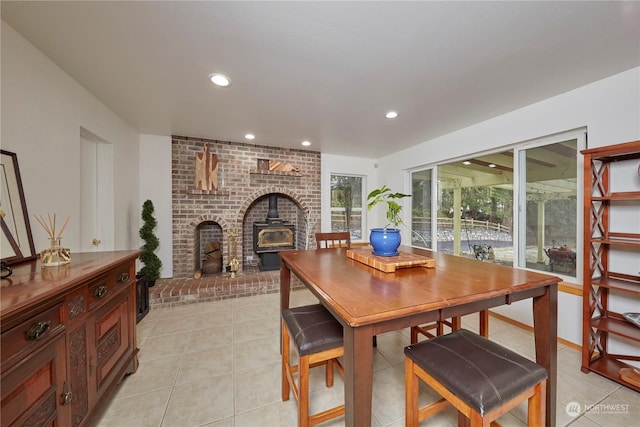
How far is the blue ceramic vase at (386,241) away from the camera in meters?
1.53

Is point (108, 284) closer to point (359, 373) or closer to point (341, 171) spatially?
point (359, 373)

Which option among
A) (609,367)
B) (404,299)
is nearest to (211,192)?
(404,299)

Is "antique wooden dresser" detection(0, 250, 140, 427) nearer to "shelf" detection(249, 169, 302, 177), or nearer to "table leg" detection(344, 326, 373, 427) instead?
"table leg" detection(344, 326, 373, 427)

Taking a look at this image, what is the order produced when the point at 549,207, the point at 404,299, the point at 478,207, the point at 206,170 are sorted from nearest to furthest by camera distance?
1. the point at 404,299
2. the point at 549,207
3. the point at 478,207
4. the point at 206,170

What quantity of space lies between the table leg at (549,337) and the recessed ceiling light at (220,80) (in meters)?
2.53

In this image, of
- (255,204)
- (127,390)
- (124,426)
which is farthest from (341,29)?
(255,204)

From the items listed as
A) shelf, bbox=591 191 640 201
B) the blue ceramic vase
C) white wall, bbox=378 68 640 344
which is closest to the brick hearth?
the blue ceramic vase

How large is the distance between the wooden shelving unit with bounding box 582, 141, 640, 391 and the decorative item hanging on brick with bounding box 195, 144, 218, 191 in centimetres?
406

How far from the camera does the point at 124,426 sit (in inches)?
51.5

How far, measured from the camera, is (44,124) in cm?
160

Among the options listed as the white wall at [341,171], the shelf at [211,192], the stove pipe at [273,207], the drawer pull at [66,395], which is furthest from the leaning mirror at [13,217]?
the white wall at [341,171]

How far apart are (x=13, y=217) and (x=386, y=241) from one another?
7.15 ft

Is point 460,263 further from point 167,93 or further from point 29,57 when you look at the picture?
point 29,57

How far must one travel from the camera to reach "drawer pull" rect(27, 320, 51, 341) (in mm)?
849
